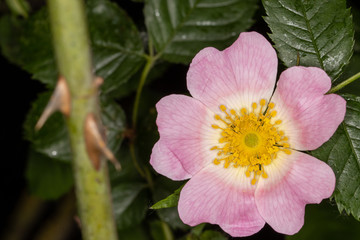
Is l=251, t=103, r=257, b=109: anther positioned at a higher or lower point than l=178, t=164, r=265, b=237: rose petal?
higher

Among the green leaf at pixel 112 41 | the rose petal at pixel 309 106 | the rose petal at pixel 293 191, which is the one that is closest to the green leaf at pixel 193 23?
the green leaf at pixel 112 41

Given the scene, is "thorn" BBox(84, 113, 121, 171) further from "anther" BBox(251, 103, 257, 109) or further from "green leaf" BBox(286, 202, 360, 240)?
"green leaf" BBox(286, 202, 360, 240)

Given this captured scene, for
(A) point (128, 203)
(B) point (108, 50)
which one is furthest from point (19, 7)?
(A) point (128, 203)

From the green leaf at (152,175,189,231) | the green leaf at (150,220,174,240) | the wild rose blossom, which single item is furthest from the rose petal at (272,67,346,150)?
the green leaf at (150,220,174,240)

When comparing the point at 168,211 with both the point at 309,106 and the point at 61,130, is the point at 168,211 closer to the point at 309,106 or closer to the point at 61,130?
the point at 61,130

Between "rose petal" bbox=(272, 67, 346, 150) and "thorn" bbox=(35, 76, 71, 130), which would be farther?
"rose petal" bbox=(272, 67, 346, 150)

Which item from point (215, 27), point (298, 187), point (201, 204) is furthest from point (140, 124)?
point (298, 187)

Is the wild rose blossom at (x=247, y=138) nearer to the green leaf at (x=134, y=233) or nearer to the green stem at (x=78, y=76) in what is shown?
the green stem at (x=78, y=76)

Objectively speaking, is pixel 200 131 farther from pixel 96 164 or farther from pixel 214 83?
pixel 96 164
